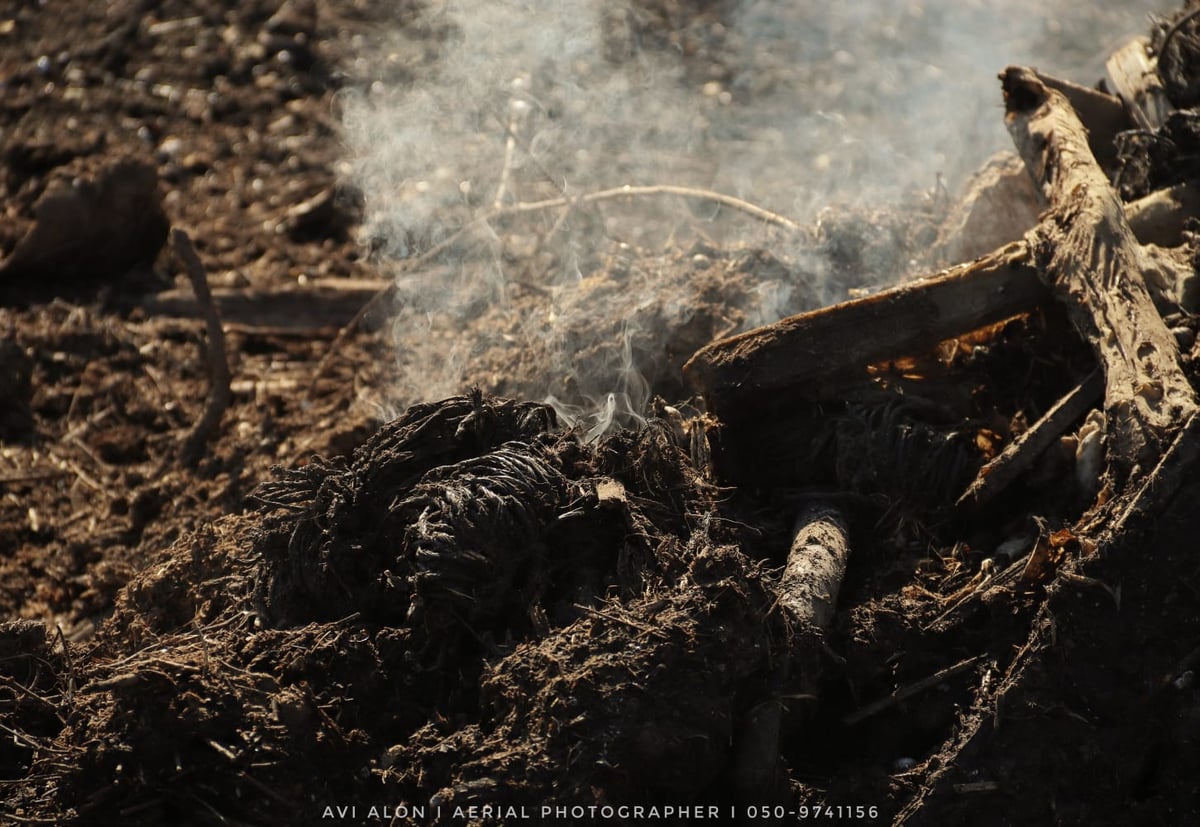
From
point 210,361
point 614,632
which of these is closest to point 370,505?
point 614,632

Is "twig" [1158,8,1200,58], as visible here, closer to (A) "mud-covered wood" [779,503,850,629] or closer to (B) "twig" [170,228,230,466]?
(A) "mud-covered wood" [779,503,850,629]

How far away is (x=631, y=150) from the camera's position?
5582 millimetres

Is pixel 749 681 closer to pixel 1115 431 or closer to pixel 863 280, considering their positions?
pixel 1115 431

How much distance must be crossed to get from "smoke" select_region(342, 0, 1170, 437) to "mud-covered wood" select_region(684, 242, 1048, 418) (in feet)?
1.34

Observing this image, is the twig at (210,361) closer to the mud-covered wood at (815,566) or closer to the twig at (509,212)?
the twig at (509,212)

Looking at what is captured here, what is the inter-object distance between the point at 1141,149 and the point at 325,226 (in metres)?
3.62

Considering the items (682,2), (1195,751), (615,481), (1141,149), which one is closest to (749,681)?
(615,481)

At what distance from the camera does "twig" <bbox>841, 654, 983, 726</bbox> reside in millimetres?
2533

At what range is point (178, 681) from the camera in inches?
90.0

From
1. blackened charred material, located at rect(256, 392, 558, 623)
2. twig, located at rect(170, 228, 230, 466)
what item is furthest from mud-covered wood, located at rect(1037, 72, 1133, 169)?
twig, located at rect(170, 228, 230, 466)

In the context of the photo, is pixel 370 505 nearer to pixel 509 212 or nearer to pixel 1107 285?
pixel 1107 285

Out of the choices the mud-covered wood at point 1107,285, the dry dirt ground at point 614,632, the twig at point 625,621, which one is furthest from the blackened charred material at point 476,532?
the mud-covered wood at point 1107,285

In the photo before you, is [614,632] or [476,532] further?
[476,532]

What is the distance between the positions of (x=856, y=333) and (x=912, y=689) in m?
0.99
